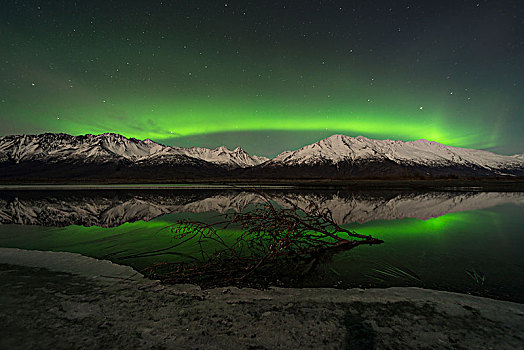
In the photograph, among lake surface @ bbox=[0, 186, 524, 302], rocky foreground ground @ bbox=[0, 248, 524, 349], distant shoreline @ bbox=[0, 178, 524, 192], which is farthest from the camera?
distant shoreline @ bbox=[0, 178, 524, 192]

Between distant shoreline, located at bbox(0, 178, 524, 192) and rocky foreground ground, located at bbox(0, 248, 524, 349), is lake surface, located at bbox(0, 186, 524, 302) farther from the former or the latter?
distant shoreline, located at bbox(0, 178, 524, 192)

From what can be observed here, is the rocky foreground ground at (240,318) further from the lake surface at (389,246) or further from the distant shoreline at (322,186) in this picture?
the distant shoreline at (322,186)

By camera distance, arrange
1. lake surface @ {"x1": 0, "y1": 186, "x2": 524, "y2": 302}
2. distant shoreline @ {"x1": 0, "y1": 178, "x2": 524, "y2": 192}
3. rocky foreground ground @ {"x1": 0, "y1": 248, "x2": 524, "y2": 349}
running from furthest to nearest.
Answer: distant shoreline @ {"x1": 0, "y1": 178, "x2": 524, "y2": 192} < lake surface @ {"x1": 0, "y1": 186, "x2": 524, "y2": 302} < rocky foreground ground @ {"x1": 0, "y1": 248, "x2": 524, "y2": 349}

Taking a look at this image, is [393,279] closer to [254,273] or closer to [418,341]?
[418,341]

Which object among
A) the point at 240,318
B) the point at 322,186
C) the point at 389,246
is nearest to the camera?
the point at 240,318

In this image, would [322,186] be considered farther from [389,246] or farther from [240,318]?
[240,318]

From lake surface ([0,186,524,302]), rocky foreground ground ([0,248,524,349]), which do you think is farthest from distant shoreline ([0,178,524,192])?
rocky foreground ground ([0,248,524,349])

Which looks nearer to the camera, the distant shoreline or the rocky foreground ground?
the rocky foreground ground

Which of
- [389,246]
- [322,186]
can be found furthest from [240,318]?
[322,186]

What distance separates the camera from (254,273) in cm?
702

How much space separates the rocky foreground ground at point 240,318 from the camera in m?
3.89

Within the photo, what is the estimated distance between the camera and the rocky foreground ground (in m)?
3.89

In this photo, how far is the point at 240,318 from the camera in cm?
462

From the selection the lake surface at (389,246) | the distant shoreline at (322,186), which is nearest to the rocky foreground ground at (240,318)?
the lake surface at (389,246)
